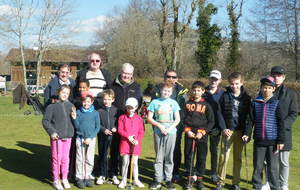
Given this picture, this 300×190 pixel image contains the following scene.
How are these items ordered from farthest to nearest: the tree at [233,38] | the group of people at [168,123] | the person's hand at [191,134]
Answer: the tree at [233,38] → the person's hand at [191,134] → the group of people at [168,123]

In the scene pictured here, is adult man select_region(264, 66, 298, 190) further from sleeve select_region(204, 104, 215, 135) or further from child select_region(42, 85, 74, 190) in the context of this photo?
child select_region(42, 85, 74, 190)

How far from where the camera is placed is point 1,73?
79375mm

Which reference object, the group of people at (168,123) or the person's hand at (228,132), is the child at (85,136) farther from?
the person's hand at (228,132)

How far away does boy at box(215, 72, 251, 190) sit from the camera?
5.46m

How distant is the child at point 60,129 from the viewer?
553cm

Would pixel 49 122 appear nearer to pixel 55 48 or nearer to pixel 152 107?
pixel 152 107

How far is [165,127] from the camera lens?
5547 mm

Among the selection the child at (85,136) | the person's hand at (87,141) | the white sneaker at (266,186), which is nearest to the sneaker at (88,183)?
the child at (85,136)

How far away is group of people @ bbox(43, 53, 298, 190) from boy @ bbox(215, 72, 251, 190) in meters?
0.01

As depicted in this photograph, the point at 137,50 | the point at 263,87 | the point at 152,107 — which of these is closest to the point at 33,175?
the point at 152,107

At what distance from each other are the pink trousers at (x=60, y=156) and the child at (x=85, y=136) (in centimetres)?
16

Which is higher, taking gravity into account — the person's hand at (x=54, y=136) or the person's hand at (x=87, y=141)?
the person's hand at (x=54, y=136)

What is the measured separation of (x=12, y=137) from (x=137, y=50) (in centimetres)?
3537

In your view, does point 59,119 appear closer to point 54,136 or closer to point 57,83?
point 54,136
